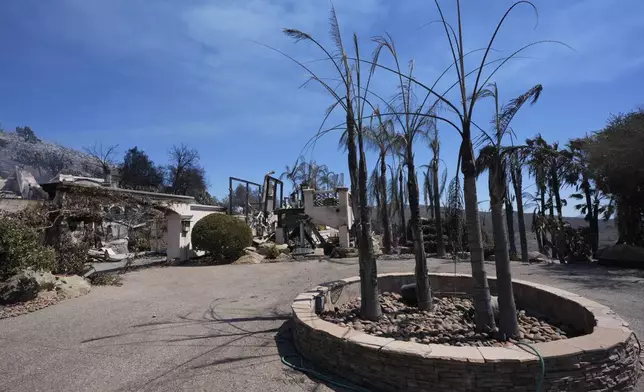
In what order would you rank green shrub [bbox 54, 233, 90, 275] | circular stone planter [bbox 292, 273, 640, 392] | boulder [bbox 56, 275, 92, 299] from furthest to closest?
1. green shrub [bbox 54, 233, 90, 275]
2. boulder [bbox 56, 275, 92, 299]
3. circular stone planter [bbox 292, 273, 640, 392]

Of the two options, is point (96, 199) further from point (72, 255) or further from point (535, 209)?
point (535, 209)

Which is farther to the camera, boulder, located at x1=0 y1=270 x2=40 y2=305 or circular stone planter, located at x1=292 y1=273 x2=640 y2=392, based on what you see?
boulder, located at x1=0 y1=270 x2=40 y2=305

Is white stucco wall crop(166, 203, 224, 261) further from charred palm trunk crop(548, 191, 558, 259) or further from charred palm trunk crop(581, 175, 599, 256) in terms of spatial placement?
charred palm trunk crop(581, 175, 599, 256)

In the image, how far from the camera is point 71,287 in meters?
7.89

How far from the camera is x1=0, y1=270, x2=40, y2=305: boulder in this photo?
6707 millimetres

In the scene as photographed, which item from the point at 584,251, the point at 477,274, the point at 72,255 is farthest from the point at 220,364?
the point at 584,251

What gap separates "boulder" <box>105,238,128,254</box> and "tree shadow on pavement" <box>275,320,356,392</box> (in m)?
15.4

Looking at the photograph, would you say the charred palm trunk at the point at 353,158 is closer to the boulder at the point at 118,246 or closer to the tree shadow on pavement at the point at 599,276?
the tree shadow on pavement at the point at 599,276

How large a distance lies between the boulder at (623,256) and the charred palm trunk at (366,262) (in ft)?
34.2

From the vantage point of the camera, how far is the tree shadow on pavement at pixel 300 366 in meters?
3.55

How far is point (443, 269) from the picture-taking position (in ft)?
35.0

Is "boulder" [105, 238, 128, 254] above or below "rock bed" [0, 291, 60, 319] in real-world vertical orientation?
above

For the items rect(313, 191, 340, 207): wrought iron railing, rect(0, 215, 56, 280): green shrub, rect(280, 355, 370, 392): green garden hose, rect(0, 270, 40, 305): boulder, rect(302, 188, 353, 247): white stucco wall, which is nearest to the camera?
rect(280, 355, 370, 392): green garden hose

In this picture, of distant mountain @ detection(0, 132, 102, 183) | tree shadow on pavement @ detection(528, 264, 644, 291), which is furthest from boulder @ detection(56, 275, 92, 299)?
distant mountain @ detection(0, 132, 102, 183)
